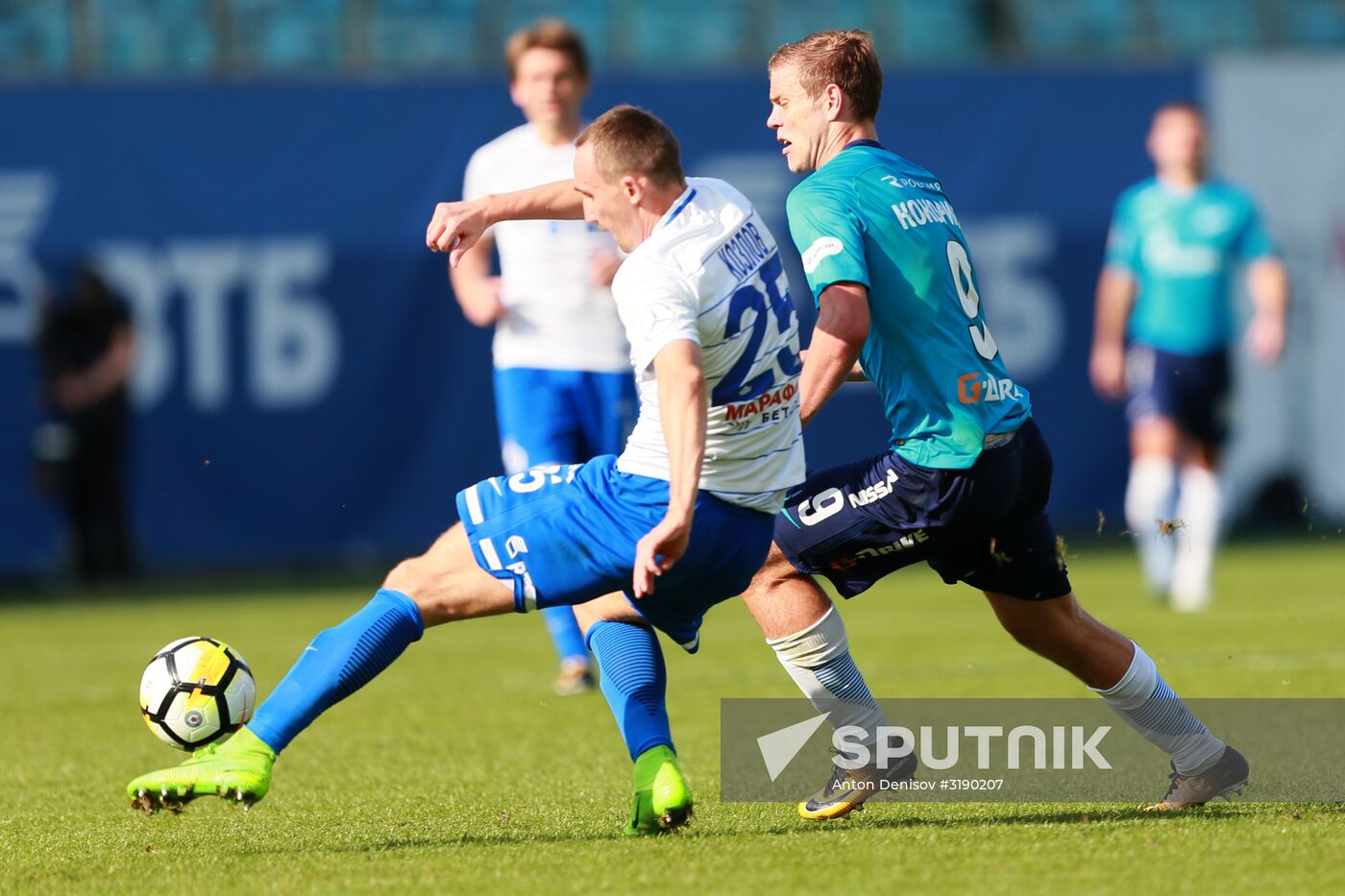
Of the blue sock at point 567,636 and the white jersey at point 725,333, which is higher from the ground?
the white jersey at point 725,333

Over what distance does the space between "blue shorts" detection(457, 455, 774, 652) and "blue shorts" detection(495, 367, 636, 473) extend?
304cm

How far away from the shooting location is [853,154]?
497 cm

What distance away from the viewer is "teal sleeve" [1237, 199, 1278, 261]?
428 inches

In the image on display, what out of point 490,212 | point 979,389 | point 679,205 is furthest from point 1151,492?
point 679,205

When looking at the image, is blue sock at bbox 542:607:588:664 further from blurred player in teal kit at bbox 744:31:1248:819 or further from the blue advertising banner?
the blue advertising banner

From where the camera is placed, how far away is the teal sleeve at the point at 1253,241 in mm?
10859

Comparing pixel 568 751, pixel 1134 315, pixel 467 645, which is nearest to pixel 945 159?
pixel 1134 315

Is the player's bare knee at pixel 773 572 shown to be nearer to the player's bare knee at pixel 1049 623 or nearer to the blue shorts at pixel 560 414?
the player's bare knee at pixel 1049 623

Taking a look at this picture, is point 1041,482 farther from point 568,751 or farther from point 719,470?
point 568,751

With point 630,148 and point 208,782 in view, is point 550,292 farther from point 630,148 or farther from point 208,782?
point 208,782

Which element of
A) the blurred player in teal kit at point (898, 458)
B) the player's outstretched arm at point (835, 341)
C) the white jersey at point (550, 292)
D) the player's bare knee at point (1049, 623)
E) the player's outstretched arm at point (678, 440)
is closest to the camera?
the player's outstretched arm at point (678, 440)

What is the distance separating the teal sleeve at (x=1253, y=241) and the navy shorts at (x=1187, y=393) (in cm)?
63

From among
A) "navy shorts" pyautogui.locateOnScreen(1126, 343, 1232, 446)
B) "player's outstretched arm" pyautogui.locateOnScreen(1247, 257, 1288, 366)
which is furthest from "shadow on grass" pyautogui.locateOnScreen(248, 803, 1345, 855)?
"navy shorts" pyautogui.locateOnScreen(1126, 343, 1232, 446)

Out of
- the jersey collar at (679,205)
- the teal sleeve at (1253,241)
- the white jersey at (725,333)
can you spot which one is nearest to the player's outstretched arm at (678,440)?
the white jersey at (725,333)
